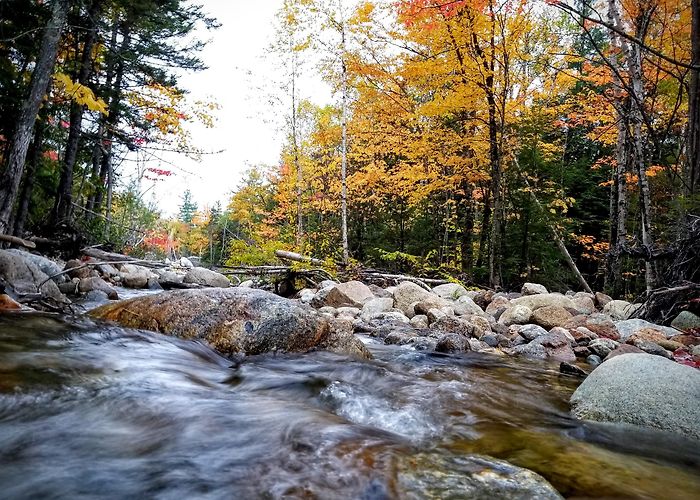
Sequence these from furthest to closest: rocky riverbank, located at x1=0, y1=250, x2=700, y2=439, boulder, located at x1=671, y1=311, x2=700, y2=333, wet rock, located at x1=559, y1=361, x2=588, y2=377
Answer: boulder, located at x1=671, y1=311, x2=700, y2=333 < wet rock, located at x1=559, y1=361, x2=588, y2=377 < rocky riverbank, located at x1=0, y1=250, x2=700, y2=439

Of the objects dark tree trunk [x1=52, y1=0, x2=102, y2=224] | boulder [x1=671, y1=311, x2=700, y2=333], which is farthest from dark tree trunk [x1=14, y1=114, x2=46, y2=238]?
boulder [x1=671, y1=311, x2=700, y2=333]

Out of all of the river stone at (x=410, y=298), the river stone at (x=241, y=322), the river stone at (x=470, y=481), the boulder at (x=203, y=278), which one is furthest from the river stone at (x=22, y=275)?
the river stone at (x=470, y=481)

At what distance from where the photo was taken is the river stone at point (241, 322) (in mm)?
3941

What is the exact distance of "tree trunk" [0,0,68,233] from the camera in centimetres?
683

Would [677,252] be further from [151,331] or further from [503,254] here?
[503,254]

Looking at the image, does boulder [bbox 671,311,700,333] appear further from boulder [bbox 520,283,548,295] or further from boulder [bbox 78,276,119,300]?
boulder [bbox 78,276,119,300]

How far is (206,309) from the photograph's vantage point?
4098mm

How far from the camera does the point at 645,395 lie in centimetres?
267

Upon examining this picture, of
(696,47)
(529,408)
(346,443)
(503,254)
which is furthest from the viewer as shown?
(503,254)

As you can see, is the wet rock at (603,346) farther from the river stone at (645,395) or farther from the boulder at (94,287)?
the boulder at (94,287)

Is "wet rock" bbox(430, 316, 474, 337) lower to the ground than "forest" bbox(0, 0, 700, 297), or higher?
lower

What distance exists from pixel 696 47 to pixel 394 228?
11.1 m

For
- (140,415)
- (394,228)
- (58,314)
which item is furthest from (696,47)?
(394,228)

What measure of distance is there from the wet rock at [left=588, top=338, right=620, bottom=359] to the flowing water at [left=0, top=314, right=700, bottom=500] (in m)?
1.37
